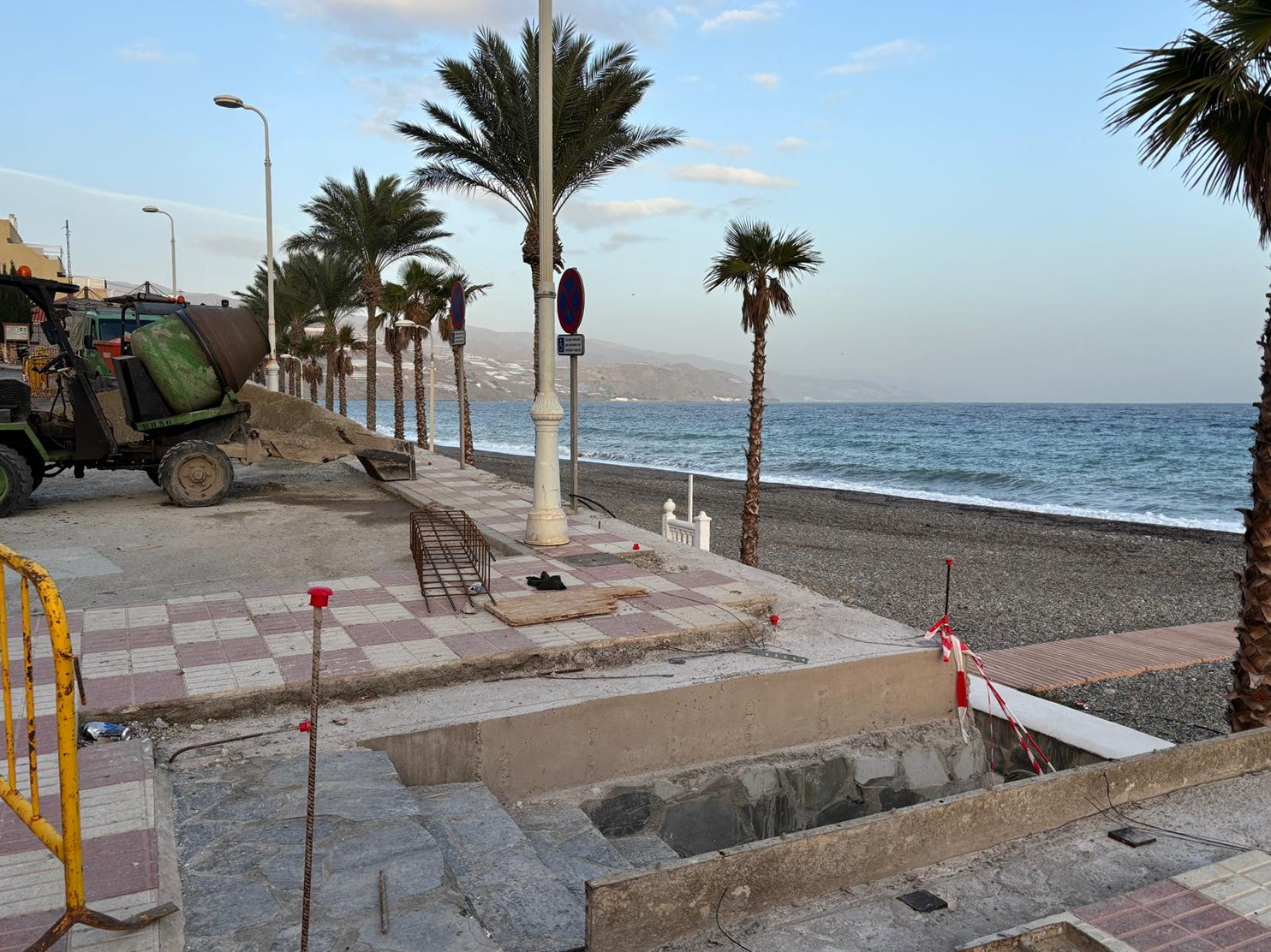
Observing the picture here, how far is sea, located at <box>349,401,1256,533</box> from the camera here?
33.3m

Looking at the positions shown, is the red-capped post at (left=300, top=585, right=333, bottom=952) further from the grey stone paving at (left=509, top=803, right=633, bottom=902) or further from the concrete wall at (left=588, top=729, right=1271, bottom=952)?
the grey stone paving at (left=509, top=803, right=633, bottom=902)

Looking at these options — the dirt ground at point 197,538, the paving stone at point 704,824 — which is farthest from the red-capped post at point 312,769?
the dirt ground at point 197,538

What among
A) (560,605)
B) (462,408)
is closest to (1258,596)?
(560,605)

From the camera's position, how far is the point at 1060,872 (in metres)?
3.95

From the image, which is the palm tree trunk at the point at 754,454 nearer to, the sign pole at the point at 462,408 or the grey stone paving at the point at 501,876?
the sign pole at the point at 462,408

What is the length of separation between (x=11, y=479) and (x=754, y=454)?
10487 mm

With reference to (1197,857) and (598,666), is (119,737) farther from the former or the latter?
(1197,857)

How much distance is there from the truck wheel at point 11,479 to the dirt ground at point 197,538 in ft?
0.87

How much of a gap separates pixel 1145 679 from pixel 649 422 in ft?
349

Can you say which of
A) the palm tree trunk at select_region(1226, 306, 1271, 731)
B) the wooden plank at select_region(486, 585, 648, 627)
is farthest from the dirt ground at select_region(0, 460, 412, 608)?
the palm tree trunk at select_region(1226, 306, 1271, 731)

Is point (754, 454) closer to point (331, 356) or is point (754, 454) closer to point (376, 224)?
point (376, 224)

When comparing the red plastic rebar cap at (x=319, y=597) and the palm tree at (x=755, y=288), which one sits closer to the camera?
the red plastic rebar cap at (x=319, y=597)

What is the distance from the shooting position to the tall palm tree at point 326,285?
3775cm

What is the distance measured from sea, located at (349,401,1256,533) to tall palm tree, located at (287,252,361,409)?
54.1ft
